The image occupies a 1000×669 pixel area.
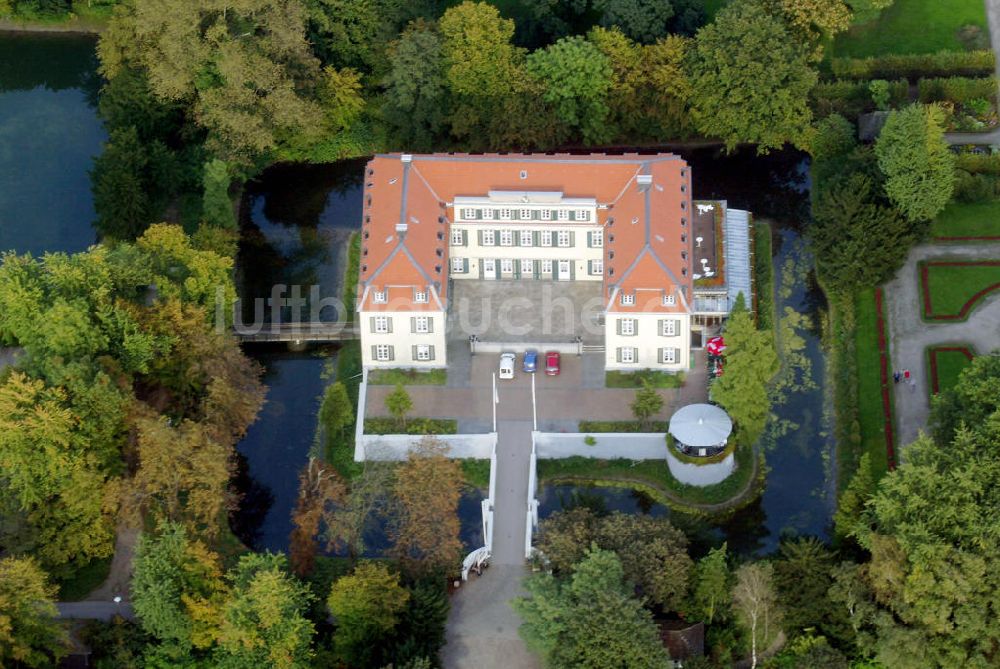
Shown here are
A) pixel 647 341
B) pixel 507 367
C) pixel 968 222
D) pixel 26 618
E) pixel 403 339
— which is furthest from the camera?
pixel 968 222

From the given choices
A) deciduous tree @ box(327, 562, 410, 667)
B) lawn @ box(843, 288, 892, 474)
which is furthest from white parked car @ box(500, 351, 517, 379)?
lawn @ box(843, 288, 892, 474)

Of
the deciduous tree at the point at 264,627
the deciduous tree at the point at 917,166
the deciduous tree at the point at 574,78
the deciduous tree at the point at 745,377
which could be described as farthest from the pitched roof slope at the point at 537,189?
the deciduous tree at the point at 264,627

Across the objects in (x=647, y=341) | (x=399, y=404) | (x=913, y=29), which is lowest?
(x=399, y=404)

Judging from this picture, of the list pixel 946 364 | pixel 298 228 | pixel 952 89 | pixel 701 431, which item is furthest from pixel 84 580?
pixel 952 89

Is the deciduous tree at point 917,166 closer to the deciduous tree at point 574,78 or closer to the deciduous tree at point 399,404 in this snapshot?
the deciduous tree at point 574,78

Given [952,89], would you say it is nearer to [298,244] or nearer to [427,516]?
[298,244]

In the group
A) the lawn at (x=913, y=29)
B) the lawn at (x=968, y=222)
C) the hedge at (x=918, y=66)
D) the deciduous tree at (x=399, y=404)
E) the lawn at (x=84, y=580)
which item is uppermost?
the lawn at (x=913, y=29)

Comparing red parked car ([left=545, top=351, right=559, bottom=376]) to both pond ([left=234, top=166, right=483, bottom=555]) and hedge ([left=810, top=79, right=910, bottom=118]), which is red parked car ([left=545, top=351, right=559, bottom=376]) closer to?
pond ([left=234, top=166, right=483, bottom=555])
